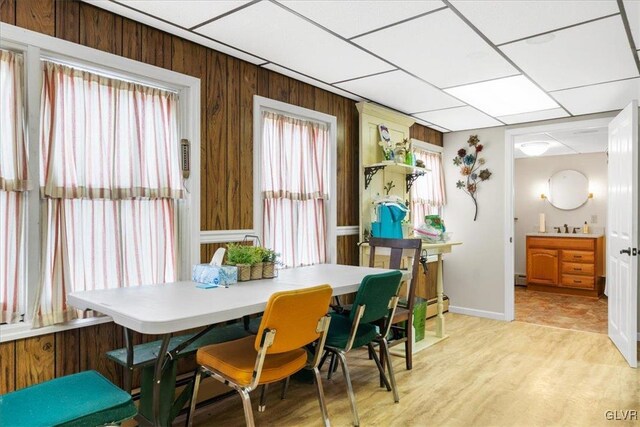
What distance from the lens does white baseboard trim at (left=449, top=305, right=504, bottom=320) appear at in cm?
505

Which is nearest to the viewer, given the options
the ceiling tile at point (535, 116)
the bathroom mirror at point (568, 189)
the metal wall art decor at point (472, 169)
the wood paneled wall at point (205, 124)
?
the wood paneled wall at point (205, 124)

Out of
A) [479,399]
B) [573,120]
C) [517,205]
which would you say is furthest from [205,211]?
[517,205]

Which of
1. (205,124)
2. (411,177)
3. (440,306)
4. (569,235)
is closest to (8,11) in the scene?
(205,124)

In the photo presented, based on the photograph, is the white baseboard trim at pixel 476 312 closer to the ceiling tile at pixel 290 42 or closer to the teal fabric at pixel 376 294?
the teal fabric at pixel 376 294

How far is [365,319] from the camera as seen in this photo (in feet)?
8.26

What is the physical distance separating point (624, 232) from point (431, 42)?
94.3 inches

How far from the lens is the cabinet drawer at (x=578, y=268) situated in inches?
250

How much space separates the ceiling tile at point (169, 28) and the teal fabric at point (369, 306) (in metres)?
1.73

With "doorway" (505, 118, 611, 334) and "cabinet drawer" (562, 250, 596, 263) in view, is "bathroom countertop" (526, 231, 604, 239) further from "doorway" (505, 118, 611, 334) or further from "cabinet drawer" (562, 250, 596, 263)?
"cabinet drawer" (562, 250, 596, 263)

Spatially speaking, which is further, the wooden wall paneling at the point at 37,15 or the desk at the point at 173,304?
the wooden wall paneling at the point at 37,15

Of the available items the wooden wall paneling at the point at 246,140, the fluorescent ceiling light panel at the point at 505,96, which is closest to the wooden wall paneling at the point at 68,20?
the wooden wall paneling at the point at 246,140

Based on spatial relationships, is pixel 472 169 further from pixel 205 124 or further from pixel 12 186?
pixel 12 186

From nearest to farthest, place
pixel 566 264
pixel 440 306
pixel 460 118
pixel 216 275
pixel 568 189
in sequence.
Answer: pixel 216 275
pixel 440 306
pixel 460 118
pixel 566 264
pixel 568 189

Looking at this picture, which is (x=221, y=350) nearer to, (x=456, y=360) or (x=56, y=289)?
(x=56, y=289)
